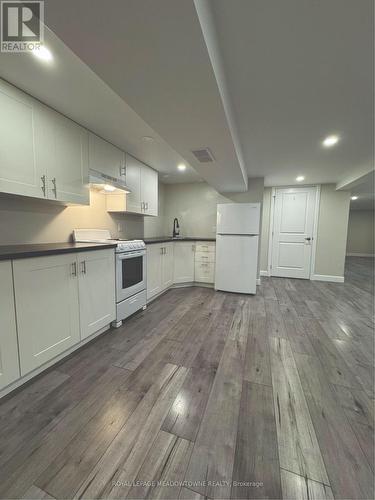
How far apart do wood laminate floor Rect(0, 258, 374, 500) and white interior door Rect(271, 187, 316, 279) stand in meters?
2.90

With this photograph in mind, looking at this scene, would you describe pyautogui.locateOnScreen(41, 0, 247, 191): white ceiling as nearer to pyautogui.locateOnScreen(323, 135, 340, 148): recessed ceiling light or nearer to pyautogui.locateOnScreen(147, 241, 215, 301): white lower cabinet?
pyautogui.locateOnScreen(323, 135, 340, 148): recessed ceiling light

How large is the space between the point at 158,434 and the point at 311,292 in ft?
12.7

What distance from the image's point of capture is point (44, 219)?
7.23ft

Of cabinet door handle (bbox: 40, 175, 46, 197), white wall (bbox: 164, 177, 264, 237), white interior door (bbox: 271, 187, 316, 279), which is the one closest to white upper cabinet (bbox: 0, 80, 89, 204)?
cabinet door handle (bbox: 40, 175, 46, 197)

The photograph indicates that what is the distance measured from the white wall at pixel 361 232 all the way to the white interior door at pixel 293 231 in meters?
5.78

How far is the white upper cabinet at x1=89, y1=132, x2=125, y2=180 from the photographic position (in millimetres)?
2386

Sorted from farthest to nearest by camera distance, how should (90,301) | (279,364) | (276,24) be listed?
(90,301) < (279,364) < (276,24)

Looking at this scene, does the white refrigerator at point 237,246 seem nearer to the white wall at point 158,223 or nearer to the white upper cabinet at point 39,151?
the white wall at point 158,223

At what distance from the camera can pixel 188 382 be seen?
158 centimetres

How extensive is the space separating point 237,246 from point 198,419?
9.38 ft

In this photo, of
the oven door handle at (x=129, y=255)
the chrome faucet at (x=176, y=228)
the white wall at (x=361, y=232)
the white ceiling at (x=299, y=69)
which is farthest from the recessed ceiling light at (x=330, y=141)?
the white wall at (x=361, y=232)

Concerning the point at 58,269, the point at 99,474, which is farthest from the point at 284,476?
the point at 58,269

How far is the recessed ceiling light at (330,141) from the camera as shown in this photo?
245cm

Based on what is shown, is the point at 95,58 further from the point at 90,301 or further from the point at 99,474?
the point at 99,474
